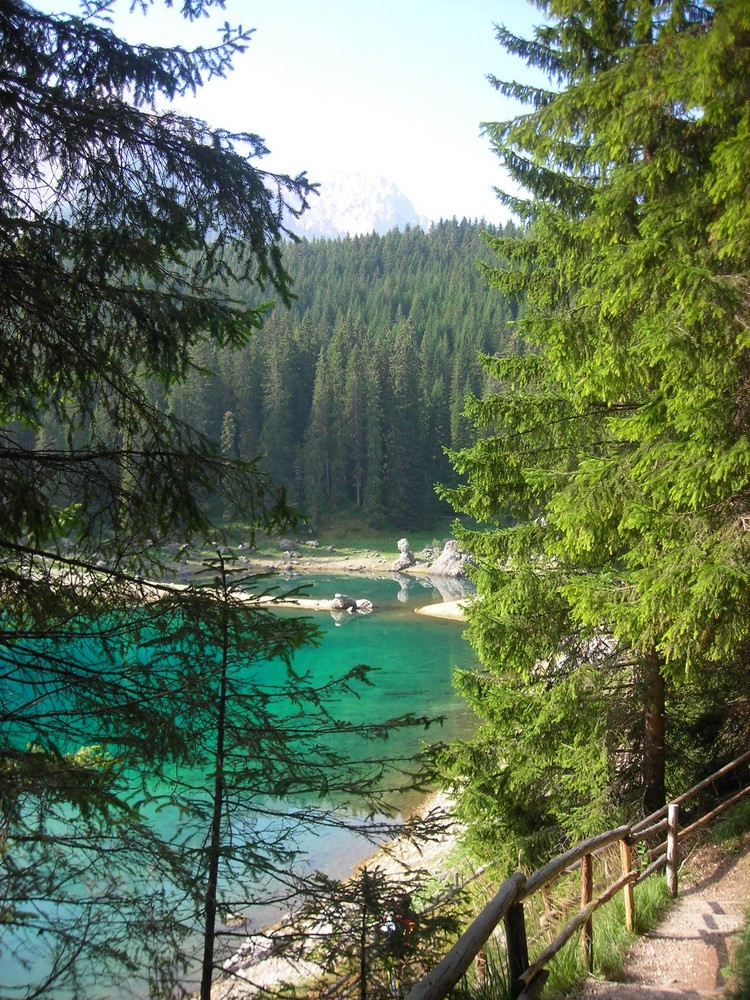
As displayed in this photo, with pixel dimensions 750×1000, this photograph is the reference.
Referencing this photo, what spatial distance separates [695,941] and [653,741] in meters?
2.05

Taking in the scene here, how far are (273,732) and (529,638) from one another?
12.1 ft

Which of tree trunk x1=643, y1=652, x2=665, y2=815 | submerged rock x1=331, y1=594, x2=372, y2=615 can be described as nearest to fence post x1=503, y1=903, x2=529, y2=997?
tree trunk x1=643, y1=652, x2=665, y2=815

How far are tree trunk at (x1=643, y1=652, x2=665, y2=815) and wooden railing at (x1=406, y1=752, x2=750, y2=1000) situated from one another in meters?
0.42

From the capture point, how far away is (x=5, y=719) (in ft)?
8.91

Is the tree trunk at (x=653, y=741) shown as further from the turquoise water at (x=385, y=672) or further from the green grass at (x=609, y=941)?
the turquoise water at (x=385, y=672)

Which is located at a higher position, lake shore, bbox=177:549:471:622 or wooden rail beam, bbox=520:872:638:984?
wooden rail beam, bbox=520:872:638:984

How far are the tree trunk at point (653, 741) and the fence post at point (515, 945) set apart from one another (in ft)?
11.2

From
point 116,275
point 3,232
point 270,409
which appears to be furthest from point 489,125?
point 270,409

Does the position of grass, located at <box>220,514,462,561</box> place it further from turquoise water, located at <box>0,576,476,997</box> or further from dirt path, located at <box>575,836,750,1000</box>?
dirt path, located at <box>575,836,750,1000</box>

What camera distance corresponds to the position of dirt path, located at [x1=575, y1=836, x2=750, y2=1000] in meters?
4.04

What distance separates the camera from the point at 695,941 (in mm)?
4766

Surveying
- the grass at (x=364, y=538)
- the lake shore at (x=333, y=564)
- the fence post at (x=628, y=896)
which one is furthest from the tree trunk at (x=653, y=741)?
the grass at (x=364, y=538)

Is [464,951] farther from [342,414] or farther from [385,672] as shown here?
[342,414]

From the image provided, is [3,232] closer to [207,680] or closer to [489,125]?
[207,680]
